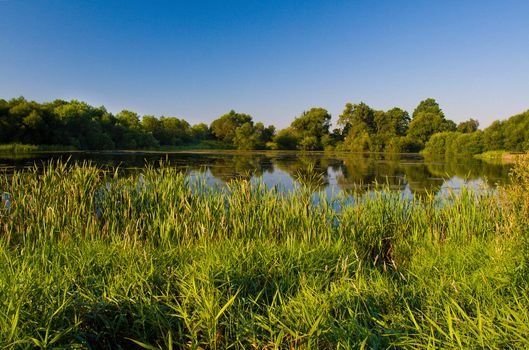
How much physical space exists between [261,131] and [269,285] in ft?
259

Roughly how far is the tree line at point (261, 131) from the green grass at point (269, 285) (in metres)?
39.6

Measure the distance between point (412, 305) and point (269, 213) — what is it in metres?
2.89

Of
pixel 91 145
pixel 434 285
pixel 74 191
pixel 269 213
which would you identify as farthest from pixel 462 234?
pixel 91 145

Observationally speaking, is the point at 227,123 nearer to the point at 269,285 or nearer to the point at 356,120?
the point at 356,120

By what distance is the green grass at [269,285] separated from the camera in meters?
2.20

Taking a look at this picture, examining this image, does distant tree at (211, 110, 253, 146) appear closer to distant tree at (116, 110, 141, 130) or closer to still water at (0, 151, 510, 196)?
distant tree at (116, 110, 141, 130)

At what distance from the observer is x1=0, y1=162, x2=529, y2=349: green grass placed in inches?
86.5

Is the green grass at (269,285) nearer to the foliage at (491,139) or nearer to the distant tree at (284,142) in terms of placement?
the foliage at (491,139)

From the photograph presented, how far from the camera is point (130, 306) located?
102 inches

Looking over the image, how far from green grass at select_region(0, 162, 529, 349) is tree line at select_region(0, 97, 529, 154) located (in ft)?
130

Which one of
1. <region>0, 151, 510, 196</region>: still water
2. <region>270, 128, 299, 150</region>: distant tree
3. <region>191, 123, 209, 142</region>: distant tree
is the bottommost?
<region>0, 151, 510, 196</region>: still water

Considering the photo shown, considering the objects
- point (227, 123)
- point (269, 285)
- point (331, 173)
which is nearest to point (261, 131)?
point (227, 123)

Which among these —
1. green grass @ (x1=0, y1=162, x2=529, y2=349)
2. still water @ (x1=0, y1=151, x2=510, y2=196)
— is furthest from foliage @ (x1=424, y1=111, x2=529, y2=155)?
green grass @ (x1=0, y1=162, x2=529, y2=349)

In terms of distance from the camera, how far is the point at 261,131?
81.4 meters
